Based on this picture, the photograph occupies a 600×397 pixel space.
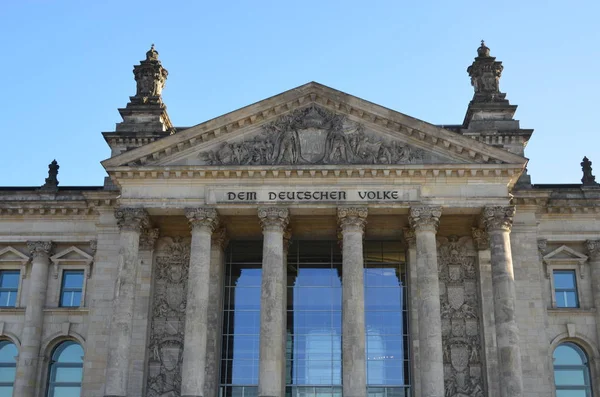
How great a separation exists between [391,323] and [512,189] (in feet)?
27.3

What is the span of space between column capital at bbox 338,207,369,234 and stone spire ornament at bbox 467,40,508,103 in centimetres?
1041

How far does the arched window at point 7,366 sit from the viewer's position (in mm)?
38312

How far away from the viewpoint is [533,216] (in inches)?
1484

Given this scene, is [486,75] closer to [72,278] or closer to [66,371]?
[72,278]

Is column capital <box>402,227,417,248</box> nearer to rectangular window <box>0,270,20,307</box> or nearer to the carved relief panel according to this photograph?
the carved relief panel

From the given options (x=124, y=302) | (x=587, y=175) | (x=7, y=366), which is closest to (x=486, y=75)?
(x=587, y=175)

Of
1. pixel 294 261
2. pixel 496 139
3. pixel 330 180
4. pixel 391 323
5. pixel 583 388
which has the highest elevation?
pixel 496 139

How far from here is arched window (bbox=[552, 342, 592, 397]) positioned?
36.7 meters

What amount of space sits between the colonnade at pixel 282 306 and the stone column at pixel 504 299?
0.13 feet

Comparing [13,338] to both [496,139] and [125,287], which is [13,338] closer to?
[125,287]

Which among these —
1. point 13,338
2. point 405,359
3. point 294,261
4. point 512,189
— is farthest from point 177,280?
point 512,189

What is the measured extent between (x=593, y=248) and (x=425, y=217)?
940cm

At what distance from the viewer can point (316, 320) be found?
1497 inches

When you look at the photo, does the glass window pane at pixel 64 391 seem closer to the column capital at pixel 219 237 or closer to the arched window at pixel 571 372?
the column capital at pixel 219 237
